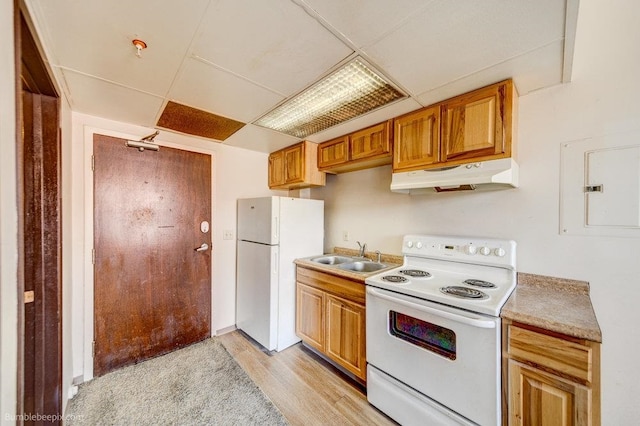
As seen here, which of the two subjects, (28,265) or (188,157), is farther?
(188,157)

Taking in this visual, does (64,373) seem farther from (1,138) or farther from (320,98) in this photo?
(320,98)

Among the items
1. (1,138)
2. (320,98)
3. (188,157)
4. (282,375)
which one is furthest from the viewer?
(188,157)

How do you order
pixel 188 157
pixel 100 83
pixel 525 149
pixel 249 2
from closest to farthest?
pixel 249 2 → pixel 100 83 → pixel 525 149 → pixel 188 157

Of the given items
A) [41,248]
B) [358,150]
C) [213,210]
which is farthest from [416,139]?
[41,248]

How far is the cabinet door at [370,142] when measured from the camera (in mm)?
2064

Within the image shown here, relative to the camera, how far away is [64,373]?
1.58m

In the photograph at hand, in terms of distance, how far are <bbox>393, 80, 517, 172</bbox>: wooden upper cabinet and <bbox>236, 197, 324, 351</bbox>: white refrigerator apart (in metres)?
1.15

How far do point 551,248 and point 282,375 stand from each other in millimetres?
2206

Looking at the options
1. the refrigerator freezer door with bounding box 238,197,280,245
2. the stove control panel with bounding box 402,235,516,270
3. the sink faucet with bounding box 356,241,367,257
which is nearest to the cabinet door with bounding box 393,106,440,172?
the stove control panel with bounding box 402,235,516,270

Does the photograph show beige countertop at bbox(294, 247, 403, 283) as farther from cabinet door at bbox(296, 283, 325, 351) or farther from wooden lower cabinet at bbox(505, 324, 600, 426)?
wooden lower cabinet at bbox(505, 324, 600, 426)

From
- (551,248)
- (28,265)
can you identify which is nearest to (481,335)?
(551,248)

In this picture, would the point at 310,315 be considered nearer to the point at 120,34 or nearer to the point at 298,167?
the point at 298,167

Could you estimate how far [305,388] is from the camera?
1921 mm

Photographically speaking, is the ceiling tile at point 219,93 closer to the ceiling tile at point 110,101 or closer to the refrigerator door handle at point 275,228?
the ceiling tile at point 110,101
